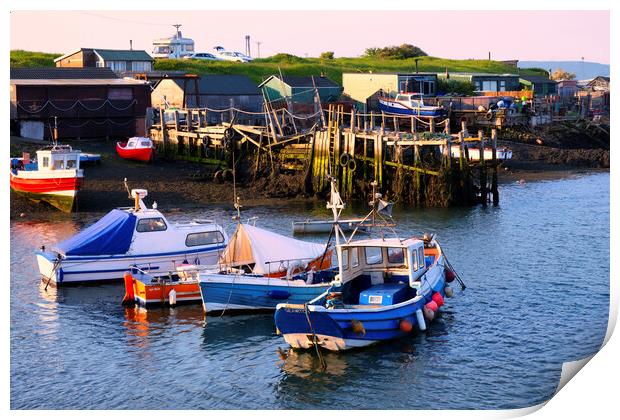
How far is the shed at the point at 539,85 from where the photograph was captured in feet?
268

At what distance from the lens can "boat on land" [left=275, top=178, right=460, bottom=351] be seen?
21391 millimetres

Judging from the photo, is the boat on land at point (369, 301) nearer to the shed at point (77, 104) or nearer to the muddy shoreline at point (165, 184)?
the muddy shoreline at point (165, 184)

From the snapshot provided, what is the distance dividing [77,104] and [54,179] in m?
13.7

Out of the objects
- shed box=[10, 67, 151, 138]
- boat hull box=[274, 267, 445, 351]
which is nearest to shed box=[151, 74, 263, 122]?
shed box=[10, 67, 151, 138]

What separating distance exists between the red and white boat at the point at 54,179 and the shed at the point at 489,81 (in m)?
41.6

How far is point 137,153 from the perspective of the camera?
48.5 metres

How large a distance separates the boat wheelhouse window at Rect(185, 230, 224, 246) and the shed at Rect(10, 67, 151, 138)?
82.9 ft

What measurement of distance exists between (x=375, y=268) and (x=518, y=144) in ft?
126

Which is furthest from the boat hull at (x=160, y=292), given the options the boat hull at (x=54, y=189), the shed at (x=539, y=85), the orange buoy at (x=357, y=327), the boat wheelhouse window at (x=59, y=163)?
the shed at (x=539, y=85)

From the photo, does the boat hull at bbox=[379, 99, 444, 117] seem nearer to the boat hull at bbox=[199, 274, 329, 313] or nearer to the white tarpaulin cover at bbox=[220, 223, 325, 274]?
the white tarpaulin cover at bbox=[220, 223, 325, 274]

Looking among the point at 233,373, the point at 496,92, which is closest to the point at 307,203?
the point at 233,373

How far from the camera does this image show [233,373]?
68.2ft
